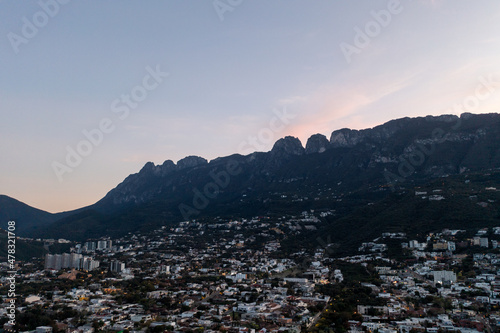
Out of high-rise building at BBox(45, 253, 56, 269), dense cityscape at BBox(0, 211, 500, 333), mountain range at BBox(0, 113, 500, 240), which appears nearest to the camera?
dense cityscape at BBox(0, 211, 500, 333)

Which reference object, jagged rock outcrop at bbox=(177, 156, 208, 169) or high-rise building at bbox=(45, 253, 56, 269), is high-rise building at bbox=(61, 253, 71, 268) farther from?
jagged rock outcrop at bbox=(177, 156, 208, 169)

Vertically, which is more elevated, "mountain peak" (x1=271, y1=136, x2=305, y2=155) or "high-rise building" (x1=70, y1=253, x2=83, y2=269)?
"mountain peak" (x1=271, y1=136, x2=305, y2=155)

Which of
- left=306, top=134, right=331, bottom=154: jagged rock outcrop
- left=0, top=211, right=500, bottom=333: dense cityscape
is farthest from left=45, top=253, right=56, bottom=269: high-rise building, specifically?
left=306, top=134, right=331, bottom=154: jagged rock outcrop

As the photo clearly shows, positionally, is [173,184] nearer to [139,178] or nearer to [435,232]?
[139,178]

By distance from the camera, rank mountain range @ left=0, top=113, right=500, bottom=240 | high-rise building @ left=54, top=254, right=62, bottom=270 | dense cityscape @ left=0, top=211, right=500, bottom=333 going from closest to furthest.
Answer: dense cityscape @ left=0, top=211, right=500, bottom=333, high-rise building @ left=54, top=254, right=62, bottom=270, mountain range @ left=0, top=113, right=500, bottom=240

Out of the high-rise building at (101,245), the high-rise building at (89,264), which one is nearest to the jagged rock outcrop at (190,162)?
the high-rise building at (101,245)

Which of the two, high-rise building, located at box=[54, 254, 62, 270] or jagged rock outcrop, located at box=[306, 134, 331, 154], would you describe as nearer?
high-rise building, located at box=[54, 254, 62, 270]

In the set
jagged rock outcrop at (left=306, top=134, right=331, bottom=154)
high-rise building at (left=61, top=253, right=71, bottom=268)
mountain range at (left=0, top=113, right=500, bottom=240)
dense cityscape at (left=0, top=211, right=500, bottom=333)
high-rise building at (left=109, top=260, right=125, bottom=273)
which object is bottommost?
dense cityscape at (left=0, top=211, right=500, bottom=333)

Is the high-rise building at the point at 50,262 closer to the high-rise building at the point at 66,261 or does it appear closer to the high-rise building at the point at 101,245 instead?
the high-rise building at the point at 66,261

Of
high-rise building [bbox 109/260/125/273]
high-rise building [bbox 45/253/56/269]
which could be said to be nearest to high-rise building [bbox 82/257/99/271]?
high-rise building [bbox 45/253/56/269]
